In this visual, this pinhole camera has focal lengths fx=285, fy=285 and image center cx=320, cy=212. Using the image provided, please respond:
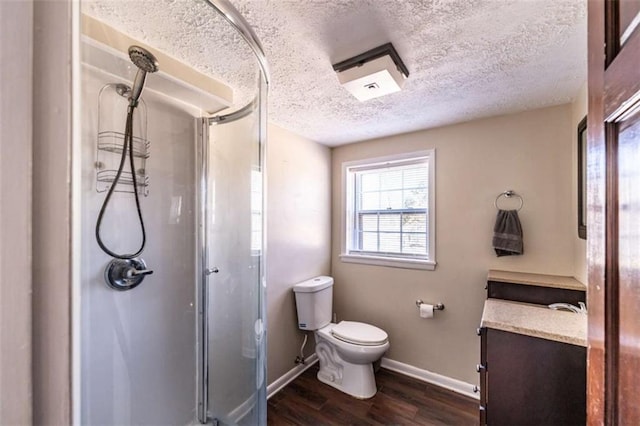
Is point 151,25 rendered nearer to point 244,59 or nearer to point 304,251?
point 244,59

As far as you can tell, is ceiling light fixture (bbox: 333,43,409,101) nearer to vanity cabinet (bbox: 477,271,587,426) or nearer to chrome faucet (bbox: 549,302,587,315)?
vanity cabinet (bbox: 477,271,587,426)

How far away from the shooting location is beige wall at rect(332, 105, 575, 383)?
192cm

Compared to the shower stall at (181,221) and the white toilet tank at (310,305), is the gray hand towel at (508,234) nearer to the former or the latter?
the white toilet tank at (310,305)

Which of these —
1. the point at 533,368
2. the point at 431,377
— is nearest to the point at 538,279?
the point at 533,368

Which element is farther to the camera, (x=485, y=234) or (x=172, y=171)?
(x=485, y=234)

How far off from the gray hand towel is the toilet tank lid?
53.4 inches

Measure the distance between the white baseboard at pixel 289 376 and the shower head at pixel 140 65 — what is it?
6.96 feet

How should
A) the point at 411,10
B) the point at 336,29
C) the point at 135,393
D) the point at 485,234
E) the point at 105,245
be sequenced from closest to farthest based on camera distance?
the point at 411,10 → the point at 336,29 → the point at 105,245 → the point at 135,393 → the point at 485,234

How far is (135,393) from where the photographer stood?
143cm

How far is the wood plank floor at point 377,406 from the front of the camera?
190 cm

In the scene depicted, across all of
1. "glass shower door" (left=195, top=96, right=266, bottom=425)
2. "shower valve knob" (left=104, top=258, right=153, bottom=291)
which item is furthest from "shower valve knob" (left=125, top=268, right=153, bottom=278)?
"glass shower door" (left=195, top=96, right=266, bottom=425)

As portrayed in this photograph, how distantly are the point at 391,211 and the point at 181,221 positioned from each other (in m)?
1.80

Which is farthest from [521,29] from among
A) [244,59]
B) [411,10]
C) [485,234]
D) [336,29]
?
[485,234]

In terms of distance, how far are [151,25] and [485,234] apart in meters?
2.37
